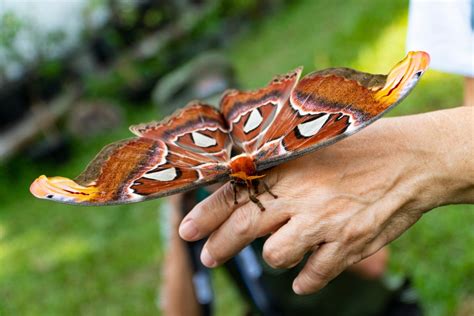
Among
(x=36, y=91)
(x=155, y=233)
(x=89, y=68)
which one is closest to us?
(x=155, y=233)

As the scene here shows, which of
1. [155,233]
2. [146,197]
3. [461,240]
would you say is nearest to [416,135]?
[146,197]

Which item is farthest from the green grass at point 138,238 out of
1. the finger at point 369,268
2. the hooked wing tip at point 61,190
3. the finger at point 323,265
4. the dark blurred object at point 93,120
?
the hooked wing tip at point 61,190

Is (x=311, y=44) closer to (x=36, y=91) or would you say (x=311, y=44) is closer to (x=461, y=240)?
(x=36, y=91)

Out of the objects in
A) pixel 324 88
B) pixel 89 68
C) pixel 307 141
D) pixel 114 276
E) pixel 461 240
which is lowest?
pixel 114 276

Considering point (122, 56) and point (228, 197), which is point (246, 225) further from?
point (122, 56)

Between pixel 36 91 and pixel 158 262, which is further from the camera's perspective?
pixel 36 91

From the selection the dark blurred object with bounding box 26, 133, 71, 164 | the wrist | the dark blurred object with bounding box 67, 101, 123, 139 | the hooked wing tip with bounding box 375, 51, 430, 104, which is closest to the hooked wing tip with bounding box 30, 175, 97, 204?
the hooked wing tip with bounding box 375, 51, 430, 104

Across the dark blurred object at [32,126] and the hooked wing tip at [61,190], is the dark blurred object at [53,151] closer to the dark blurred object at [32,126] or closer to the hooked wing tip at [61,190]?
the dark blurred object at [32,126]
